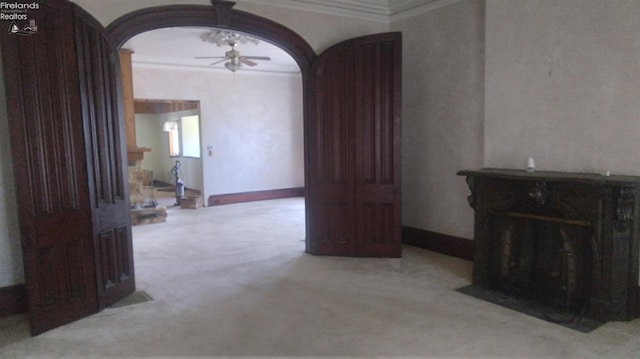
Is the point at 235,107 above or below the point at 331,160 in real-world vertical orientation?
above

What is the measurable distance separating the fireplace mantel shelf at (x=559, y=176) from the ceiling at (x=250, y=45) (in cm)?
218

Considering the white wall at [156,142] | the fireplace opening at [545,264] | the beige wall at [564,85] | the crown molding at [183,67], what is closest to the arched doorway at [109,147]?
the beige wall at [564,85]

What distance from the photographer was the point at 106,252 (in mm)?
3703

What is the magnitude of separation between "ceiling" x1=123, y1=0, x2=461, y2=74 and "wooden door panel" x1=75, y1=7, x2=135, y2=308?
168 cm

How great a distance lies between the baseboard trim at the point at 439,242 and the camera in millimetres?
4844

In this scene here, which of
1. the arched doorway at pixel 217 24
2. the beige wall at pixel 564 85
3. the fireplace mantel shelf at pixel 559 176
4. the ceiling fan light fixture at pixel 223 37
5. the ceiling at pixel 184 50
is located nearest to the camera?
the fireplace mantel shelf at pixel 559 176

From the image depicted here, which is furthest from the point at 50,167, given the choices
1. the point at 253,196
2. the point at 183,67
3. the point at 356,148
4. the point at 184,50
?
the point at 253,196

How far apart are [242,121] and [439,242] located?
5.76 m

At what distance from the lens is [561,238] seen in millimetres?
3533

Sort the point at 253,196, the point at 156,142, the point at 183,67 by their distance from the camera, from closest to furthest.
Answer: the point at 183,67 → the point at 253,196 → the point at 156,142

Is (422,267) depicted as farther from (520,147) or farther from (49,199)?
(49,199)

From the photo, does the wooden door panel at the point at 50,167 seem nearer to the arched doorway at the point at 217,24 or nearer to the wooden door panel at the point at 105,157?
the wooden door panel at the point at 105,157

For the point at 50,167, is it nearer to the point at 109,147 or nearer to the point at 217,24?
the point at 109,147

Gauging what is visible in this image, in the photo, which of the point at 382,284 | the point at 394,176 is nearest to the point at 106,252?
the point at 382,284
